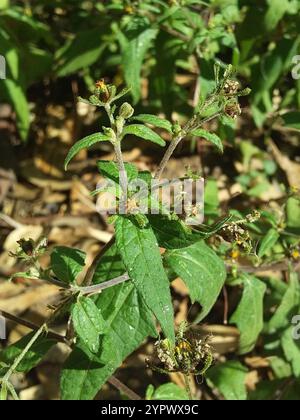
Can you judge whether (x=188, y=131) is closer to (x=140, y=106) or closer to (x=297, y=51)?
(x=297, y=51)

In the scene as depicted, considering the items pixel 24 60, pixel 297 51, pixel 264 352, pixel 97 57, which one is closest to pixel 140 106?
pixel 97 57

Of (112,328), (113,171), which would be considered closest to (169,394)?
(112,328)

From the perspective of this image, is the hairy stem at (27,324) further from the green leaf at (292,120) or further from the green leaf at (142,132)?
the green leaf at (292,120)

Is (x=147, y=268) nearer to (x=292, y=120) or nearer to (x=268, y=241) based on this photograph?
(x=268, y=241)

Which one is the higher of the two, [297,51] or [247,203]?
[297,51]

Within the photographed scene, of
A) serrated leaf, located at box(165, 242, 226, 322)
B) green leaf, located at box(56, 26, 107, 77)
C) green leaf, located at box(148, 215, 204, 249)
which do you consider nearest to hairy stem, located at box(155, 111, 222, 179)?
green leaf, located at box(148, 215, 204, 249)

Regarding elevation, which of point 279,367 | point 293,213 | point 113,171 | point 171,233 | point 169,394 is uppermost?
point 113,171

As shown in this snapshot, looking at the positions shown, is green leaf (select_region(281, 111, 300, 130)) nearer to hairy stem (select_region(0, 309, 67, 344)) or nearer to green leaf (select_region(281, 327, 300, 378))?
green leaf (select_region(281, 327, 300, 378))
